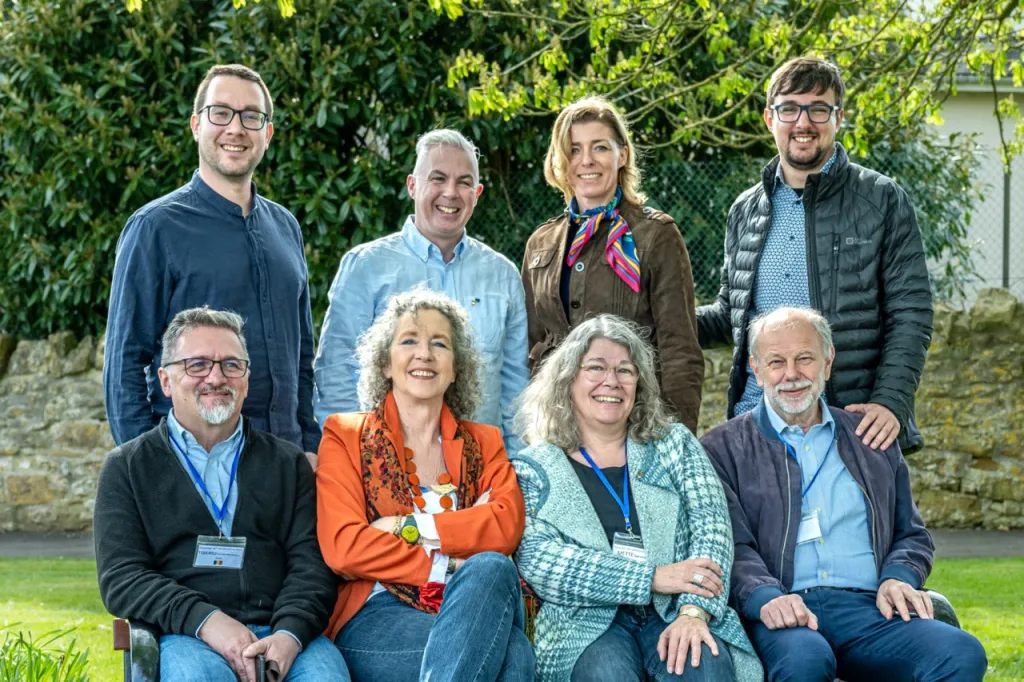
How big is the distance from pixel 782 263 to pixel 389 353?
1559 mm

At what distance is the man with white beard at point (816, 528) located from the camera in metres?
3.74

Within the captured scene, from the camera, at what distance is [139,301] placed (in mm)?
4074

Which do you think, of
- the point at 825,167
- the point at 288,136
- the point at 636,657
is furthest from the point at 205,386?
the point at 288,136

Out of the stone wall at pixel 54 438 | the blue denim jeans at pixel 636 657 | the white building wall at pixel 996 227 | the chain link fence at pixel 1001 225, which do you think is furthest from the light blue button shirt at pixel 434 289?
the chain link fence at pixel 1001 225

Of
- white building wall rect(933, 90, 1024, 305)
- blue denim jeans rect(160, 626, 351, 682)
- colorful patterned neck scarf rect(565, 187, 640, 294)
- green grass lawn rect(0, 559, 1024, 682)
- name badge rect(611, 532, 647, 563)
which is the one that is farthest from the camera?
white building wall rect(933, 90, 1024, 305)

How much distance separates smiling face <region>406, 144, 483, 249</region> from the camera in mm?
4461

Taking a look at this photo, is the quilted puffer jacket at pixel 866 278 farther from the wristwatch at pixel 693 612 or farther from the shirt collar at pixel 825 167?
the wristwatch at pixel 693 612

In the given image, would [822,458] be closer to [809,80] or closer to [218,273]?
[809,80]

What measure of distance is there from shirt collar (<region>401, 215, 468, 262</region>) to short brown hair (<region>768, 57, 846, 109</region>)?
1.30m

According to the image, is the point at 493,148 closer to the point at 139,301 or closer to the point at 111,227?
the point at 111,227

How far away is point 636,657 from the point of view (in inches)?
145

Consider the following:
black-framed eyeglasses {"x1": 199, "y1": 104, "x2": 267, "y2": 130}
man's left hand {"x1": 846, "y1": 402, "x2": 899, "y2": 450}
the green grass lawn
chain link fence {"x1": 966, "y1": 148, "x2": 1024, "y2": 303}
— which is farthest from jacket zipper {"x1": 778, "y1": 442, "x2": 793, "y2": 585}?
chain link fence {"x1": 966, "y1": 148, "x2": 1024, "y2": 303}

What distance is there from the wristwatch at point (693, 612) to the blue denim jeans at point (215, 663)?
103cm

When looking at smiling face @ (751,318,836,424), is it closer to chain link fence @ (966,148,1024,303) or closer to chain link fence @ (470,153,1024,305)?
chain link fence @ (470,153,1024,305)
